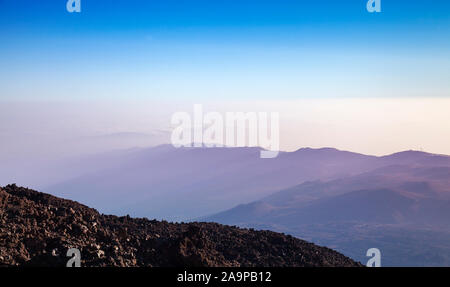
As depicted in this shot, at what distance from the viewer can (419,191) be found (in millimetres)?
168500

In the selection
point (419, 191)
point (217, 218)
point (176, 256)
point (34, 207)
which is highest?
point (34, 207)

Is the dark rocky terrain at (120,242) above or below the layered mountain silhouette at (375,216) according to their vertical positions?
above

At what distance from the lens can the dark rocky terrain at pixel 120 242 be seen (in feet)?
45.4

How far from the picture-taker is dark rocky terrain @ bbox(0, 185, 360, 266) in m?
13.8

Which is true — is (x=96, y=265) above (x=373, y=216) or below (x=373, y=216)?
above

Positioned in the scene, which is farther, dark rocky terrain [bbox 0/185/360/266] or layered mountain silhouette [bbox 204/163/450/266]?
layered mountain silhouette [bbox 204/163/450/266]

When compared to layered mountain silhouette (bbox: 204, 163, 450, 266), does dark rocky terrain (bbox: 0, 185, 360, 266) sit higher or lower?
higher

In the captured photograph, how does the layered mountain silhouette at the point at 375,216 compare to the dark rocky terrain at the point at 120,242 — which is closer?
the dark rocky terrain at the point at 120,242

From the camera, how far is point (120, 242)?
1566cm

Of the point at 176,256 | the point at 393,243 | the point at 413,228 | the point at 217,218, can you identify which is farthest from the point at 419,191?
the point at 176,256

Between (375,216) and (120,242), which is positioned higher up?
(120,242)

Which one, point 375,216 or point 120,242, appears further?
point 375,216
